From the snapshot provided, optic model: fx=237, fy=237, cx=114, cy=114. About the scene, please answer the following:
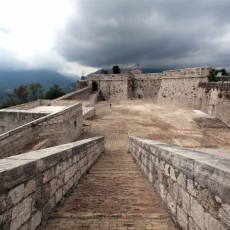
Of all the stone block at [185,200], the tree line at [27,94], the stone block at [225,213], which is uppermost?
the stone block at [225,213]

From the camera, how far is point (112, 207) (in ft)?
14.1

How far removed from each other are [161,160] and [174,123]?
15905 millimetres

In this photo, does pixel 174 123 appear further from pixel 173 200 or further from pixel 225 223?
pixel 225 223

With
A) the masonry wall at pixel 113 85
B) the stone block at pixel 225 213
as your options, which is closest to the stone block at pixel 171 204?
the stone block at pixel 225 213

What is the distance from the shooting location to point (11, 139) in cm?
812

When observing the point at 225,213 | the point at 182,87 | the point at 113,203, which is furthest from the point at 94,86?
the point at 225,213

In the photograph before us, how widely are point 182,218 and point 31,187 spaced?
209 cm

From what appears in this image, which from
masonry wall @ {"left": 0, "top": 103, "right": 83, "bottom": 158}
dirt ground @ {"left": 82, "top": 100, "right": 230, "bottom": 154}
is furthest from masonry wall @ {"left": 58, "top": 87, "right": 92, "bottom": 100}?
masonry wall @ {"left": 0, "top": 103, "right": 83, "bottom": 158}

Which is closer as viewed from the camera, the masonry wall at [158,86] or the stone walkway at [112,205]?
the stone walkway at [112,205]

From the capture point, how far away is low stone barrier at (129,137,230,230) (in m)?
2.29

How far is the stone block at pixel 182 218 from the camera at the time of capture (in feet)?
10.5

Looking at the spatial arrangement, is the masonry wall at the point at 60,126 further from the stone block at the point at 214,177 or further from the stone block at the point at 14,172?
the stone block at the point at 214,177

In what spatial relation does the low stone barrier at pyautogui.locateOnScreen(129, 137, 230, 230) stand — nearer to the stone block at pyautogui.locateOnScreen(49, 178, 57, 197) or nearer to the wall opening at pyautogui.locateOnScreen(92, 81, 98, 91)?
the stone block at pyautogui.locateOnScreen(49, 178, 57, 197)

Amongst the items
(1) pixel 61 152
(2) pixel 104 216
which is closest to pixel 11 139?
(1) pixel 61 152
